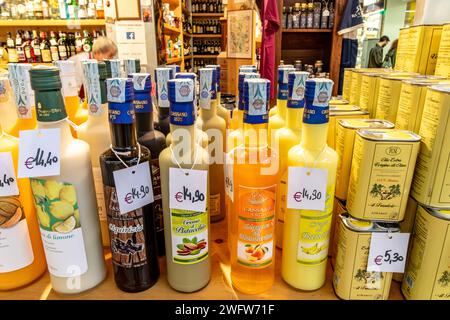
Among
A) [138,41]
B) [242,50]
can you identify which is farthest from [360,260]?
[242,50]

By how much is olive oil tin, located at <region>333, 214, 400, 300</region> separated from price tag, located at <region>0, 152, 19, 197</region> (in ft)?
2.34

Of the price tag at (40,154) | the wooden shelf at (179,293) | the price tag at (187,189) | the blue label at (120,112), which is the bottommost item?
the wooden shelf at (179,293)

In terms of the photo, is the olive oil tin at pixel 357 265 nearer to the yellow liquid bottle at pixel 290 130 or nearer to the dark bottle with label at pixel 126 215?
the yellow liquid bottle at pixel 290 130

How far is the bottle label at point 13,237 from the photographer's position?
0.72m

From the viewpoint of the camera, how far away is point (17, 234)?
0.74 meters

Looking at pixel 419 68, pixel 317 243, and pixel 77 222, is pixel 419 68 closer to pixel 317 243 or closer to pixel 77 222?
pixel 317 243

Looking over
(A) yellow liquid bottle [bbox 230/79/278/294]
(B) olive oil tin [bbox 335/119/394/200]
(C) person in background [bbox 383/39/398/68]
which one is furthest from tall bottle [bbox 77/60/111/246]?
(C) person in background [bbox 383/39/398/68]

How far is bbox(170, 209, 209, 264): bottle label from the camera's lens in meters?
0.70

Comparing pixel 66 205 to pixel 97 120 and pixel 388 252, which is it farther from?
pixel 388 252

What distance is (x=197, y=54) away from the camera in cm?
736

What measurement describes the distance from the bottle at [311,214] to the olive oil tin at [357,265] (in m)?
0.03

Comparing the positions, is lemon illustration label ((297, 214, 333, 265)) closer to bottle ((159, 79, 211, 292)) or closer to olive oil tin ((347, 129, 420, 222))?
olive oil tin ((347, 129, 420, 222))

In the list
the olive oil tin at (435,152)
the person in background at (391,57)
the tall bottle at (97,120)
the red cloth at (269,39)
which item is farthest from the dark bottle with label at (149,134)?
the person in background at (391,57)

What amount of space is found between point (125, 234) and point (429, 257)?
0.62 metres
